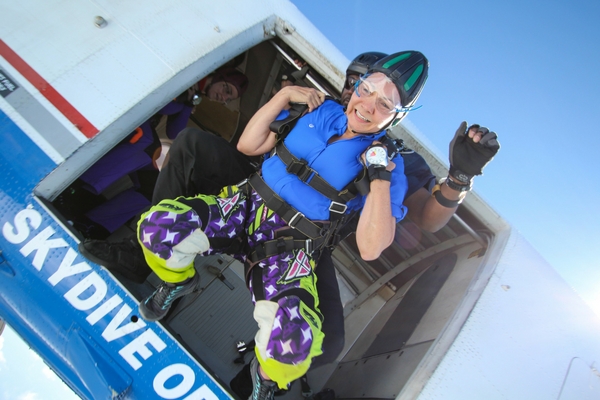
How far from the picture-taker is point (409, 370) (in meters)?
2.01

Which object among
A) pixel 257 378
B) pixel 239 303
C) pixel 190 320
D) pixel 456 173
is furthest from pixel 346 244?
pixel 257 378

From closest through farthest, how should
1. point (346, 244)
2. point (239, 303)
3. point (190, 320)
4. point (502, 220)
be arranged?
1. point (502, 220)
2. point (190, 320)
3. point (239, 303)
4. point (346, 244)

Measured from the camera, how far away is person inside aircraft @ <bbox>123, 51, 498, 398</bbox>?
1.60 metres

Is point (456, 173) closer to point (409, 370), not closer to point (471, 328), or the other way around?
point (471, 328)

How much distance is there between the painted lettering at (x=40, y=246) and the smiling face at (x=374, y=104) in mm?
1546

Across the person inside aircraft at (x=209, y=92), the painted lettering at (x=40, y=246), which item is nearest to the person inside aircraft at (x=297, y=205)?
the painted lettering at (x=40, y=246)

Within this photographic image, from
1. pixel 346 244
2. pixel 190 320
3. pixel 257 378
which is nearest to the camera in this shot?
pixel 257 378

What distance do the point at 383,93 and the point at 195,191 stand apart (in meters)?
1.18

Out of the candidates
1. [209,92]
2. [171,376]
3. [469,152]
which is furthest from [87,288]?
[469,152]

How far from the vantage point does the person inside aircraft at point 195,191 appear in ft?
5.90

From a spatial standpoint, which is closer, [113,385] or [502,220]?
[113,385]

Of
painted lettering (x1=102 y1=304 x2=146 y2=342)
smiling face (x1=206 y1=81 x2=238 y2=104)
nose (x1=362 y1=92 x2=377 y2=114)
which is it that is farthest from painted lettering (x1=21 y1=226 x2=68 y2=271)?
smiling face (x1=206 y1=81 x2=238 y2=104)

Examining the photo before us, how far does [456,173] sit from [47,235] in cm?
204

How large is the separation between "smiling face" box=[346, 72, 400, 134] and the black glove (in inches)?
14.8
